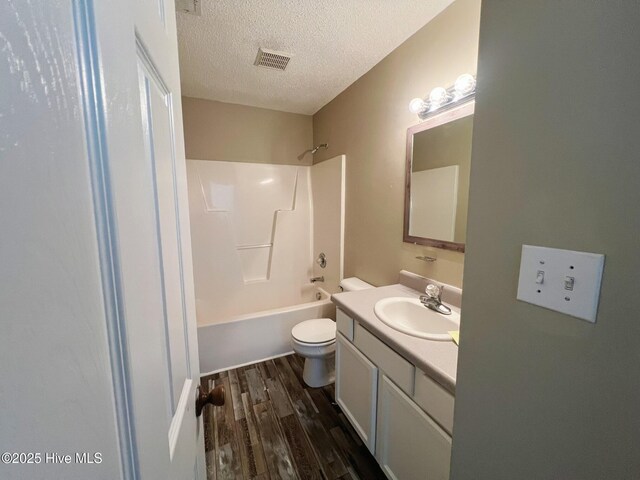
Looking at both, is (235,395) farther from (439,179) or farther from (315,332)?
(439,179)

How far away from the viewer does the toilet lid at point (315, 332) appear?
1.95m

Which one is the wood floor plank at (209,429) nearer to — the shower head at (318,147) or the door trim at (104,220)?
the door trim at (104,220)

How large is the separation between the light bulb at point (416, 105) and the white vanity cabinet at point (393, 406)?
129 centimetres

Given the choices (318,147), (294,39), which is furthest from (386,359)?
(318,147)

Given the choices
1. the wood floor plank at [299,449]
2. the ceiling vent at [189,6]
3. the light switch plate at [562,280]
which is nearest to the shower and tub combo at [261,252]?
the wood floor plank at [299,449]

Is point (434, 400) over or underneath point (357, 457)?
over

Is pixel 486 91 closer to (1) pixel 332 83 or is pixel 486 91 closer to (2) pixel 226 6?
(2) pixel 226 6

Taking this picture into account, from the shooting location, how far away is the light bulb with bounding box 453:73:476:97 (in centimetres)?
124

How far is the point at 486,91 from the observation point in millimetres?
571

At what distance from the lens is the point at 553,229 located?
1.59ft

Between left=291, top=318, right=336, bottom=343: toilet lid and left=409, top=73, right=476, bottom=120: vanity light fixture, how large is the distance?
64.7 inches

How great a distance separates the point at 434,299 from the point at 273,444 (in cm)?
127

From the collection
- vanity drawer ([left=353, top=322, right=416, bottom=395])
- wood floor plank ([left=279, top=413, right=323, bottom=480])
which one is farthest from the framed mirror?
wood floor plank ([left=279, top=413, right=323, bottom=480])

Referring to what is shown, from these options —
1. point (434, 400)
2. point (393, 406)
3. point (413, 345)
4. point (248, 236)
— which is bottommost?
point (393, 406)
